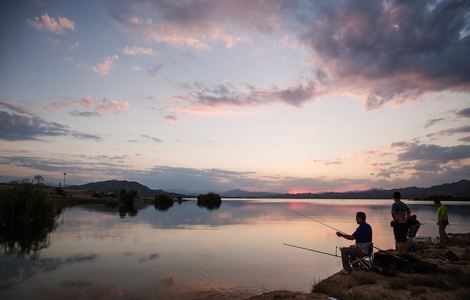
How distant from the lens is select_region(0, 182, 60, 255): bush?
28.7 m

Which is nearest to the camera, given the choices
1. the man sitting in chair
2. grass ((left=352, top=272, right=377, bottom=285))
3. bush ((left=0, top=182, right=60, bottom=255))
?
grass ((left=352, top=272, right=377, bottom=285))

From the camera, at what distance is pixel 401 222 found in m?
16.3

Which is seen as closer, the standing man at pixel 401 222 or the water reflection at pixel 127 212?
the standing man at pixel 401 222

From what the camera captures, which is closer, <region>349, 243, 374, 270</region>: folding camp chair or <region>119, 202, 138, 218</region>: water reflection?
<region>349, 243, 374, 270</region>: folding camp chair

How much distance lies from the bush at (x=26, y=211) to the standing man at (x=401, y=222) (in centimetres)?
2376

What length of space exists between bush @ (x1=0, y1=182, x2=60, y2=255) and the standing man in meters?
23.8

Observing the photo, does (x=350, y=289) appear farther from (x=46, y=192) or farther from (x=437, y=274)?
(x=46, y=192)

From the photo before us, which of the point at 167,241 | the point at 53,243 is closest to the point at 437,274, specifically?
the point at 167,241

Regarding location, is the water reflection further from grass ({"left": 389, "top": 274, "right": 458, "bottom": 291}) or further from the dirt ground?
grass ({"left": 389, "top": 274, "right": 458, "bottom": 291})

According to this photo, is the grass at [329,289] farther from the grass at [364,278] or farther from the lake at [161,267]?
the lake at [161,267]

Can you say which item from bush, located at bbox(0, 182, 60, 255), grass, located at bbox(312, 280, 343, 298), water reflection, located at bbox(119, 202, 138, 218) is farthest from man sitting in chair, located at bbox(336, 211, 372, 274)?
water reflection, located at bbox(119, 202, 138, 218)

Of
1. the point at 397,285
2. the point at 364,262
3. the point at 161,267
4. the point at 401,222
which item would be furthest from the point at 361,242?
the point at 161,267

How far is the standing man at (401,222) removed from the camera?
53.0 ft

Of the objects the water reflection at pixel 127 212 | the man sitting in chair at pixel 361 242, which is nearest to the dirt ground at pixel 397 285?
the man sitting in chair at pixel 361 242
